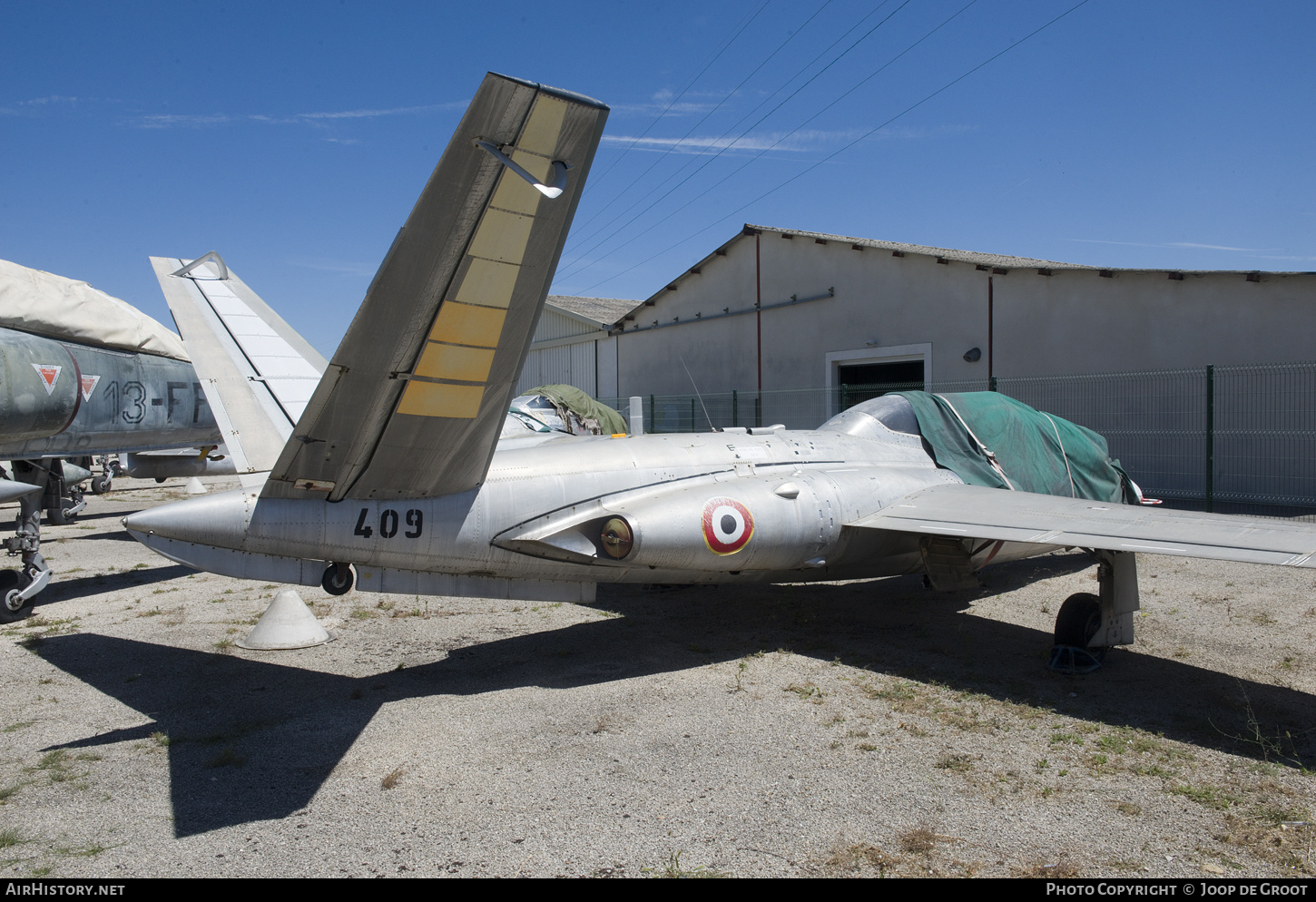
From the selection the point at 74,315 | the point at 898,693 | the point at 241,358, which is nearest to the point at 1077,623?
the point at 898,693

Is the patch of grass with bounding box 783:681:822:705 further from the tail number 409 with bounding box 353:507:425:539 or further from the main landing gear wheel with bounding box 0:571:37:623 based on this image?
the main landing gear wheel with bounding box 0:571:37:623

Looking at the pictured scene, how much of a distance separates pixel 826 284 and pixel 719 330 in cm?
476

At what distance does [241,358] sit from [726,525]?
406cm

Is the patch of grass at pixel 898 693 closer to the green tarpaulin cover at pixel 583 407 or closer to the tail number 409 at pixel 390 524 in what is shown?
the tail number 409 at pixel 390 524

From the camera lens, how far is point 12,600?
26.3ft

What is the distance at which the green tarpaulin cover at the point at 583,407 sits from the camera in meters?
18.6

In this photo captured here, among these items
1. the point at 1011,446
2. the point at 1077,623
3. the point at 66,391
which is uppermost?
the point at 66,391

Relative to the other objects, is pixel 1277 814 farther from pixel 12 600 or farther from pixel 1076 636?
pixel 12 600

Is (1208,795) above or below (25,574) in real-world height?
below

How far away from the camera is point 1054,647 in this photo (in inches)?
258

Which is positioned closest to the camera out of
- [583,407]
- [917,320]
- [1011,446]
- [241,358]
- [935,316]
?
[241,358]

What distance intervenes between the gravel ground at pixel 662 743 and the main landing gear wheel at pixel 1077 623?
299mm

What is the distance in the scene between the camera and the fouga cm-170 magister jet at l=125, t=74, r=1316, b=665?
3793 millimetres

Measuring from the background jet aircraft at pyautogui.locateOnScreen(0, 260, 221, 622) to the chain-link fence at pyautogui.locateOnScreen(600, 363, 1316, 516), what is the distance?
52.6 feet
